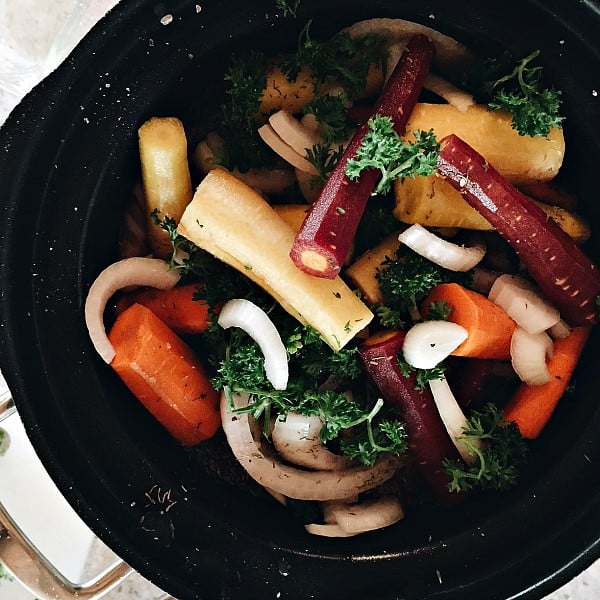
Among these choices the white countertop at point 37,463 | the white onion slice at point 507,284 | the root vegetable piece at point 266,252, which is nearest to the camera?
the root vegetable piece at point 266,252

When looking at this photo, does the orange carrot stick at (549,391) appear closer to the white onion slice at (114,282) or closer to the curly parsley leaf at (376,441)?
the curly parsley leaf at (376,441)

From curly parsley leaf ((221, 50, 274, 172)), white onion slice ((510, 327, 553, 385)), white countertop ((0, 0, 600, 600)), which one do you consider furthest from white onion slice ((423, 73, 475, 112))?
white countertop ((0, 0, 600, 600))

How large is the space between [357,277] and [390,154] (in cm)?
30

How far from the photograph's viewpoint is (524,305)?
5.05 feet

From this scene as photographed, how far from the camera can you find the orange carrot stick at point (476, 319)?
1507mm

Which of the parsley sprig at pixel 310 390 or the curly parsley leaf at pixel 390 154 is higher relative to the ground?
the curly parsley leaf at pixel 390 154

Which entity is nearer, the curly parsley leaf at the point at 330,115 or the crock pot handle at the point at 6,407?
the curly parsley leaf at the point at 330,115

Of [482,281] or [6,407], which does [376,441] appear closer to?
[482,281]

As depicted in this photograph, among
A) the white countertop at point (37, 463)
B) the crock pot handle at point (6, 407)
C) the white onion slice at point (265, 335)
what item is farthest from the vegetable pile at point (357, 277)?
the white countertop at point (37, 463)

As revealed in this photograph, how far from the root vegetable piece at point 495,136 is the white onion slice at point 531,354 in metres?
0.34

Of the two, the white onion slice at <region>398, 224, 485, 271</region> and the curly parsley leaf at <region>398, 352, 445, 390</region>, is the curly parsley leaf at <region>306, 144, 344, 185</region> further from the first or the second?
the curly parsley leaf at <region>398, 352, 445, 390</region>

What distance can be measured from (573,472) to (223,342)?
748 millimetres

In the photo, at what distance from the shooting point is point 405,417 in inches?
62.1

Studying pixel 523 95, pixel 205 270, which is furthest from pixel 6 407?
pixel 523 95
